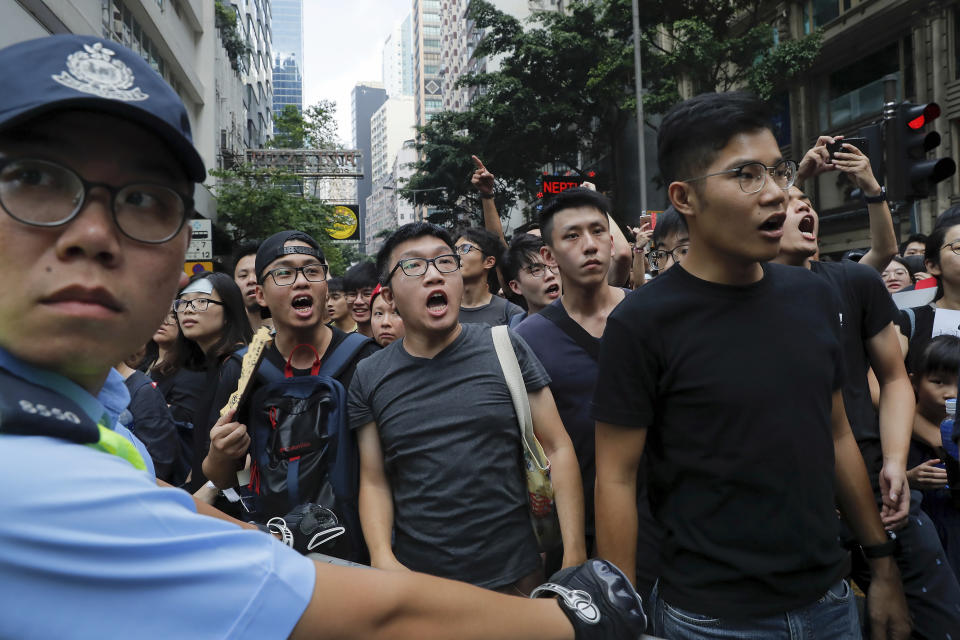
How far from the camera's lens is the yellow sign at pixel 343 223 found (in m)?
26.5

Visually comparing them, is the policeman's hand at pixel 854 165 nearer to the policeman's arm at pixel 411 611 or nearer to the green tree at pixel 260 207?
the policeman's arm at pixel 411 611

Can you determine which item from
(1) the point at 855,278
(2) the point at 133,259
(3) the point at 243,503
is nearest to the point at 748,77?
(1) the point at 855,278

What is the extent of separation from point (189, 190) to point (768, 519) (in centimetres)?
167

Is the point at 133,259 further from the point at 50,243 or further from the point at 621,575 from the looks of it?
the point at 621,575

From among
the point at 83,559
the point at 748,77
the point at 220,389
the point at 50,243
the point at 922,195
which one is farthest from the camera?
the point at 748,77

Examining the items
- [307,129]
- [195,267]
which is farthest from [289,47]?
[195,267]

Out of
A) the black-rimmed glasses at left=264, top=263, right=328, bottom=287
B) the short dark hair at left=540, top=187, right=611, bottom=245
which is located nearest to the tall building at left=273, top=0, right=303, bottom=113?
the black-rimmed glasses at left=264, top=263, right=328, bottom=287

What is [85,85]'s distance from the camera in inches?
35.5

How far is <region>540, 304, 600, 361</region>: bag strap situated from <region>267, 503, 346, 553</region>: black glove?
1.35m

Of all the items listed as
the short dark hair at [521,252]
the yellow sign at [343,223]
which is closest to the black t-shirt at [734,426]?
Result: the short dark hair at [521,252]

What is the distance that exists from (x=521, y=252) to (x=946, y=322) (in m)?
2.58

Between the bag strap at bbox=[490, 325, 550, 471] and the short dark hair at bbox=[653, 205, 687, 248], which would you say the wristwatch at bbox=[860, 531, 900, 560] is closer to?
the bag strap at bbox=[490, 325, 550, 471]

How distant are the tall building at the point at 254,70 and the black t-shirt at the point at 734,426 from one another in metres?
36.2

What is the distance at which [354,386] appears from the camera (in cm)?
292
